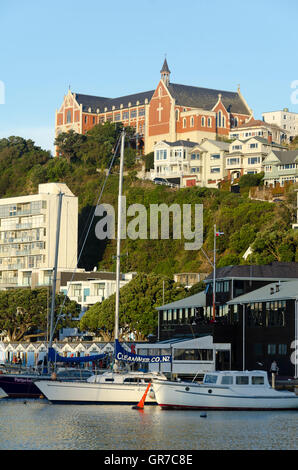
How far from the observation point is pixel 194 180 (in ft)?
538

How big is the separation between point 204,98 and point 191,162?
27223 mm

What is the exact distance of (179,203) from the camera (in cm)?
15362

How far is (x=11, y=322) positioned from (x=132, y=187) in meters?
53.5

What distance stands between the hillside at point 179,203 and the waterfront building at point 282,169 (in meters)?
5.61

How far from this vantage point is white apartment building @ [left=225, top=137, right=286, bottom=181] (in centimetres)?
15775

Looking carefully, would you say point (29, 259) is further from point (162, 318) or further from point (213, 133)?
point (162, 318)

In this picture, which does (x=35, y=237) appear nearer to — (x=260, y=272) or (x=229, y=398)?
(x=260, y=272)

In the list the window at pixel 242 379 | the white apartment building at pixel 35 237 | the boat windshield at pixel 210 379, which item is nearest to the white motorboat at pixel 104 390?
the boat windshield at pixel 210 379

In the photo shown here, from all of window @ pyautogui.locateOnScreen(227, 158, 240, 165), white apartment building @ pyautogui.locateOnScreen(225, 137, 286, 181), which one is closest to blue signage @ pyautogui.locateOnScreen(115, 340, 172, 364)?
white apartment building @ pyautogui.locateOnScreen(225, 137, 286, 181)

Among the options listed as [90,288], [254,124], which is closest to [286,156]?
[254,124]
